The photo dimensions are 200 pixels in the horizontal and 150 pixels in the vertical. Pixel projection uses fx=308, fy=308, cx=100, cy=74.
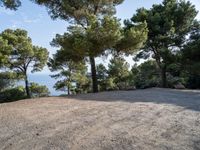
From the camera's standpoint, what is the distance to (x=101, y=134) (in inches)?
245

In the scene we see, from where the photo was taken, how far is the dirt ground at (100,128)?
18.5 ft

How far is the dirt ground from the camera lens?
564 centimetres

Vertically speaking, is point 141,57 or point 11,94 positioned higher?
point 141,57

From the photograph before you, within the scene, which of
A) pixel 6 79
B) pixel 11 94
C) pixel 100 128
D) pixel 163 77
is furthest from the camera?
pixel 163 77

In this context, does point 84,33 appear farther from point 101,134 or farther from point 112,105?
point 101,134

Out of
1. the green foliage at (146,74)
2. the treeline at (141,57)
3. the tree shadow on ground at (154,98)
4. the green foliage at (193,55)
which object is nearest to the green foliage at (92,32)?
the treeline at (141,57)

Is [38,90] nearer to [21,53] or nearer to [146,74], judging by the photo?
[21,53]

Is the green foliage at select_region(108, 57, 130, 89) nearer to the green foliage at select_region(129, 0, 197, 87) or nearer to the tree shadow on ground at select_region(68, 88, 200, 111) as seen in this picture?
the green foliage at select_region(129, 0, 197, 87)

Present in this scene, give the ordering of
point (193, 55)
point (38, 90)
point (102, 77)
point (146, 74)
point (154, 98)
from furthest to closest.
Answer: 1. point (146, 74)
2. point (38, 90)
3. point (102, 77)
4. point (193, 55)
5. point (154, 98)

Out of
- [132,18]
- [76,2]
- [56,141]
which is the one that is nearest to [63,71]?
[132,18]

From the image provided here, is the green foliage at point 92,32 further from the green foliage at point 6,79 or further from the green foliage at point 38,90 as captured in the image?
the green foliage at point 38,90

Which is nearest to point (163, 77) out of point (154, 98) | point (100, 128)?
point (154, 98)

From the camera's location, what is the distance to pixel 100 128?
6.68 m

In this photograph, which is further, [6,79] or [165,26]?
[6,79]
